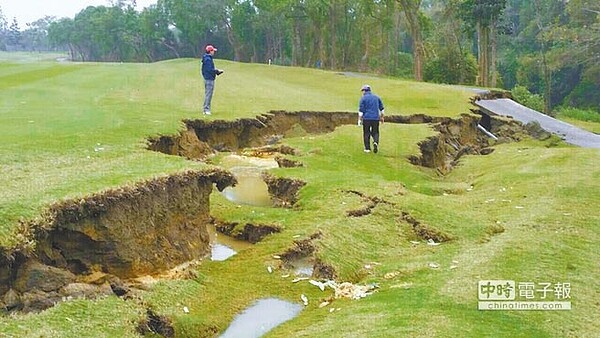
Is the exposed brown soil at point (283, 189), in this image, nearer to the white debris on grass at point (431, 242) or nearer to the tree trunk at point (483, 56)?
the white debris on grass at point (431, 242)

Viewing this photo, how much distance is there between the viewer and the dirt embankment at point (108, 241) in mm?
7988

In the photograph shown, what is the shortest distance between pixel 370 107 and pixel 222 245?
324 inches

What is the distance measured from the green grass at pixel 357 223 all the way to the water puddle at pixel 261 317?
6.7 inches

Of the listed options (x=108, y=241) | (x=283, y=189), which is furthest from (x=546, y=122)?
(x=108, y=241)

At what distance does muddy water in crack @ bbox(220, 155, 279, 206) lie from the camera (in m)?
15.6

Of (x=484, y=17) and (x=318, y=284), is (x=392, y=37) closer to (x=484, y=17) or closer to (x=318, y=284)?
(x=484, y=17)

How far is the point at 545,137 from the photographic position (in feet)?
85.3

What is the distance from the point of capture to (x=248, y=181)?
16.9 m

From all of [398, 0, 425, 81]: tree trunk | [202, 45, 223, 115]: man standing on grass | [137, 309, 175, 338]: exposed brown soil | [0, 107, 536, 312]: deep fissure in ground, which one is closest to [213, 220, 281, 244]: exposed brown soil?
[0, 107, 536, 312]: deep fissure in ground

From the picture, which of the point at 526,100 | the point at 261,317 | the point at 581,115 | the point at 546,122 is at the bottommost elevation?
the point at 581,115

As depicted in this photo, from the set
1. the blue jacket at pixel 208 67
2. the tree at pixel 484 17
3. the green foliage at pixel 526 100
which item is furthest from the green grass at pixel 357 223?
the green foliage at pixel 526 100

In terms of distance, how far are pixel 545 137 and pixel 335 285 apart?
1908 cm

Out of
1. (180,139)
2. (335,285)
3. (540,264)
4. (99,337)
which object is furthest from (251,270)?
(180,139)

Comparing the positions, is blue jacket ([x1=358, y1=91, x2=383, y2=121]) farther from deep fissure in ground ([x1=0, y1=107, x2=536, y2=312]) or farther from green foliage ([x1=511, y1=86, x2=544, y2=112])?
green foliage ([x1=511, y1=86, x2=544, y2=112])
